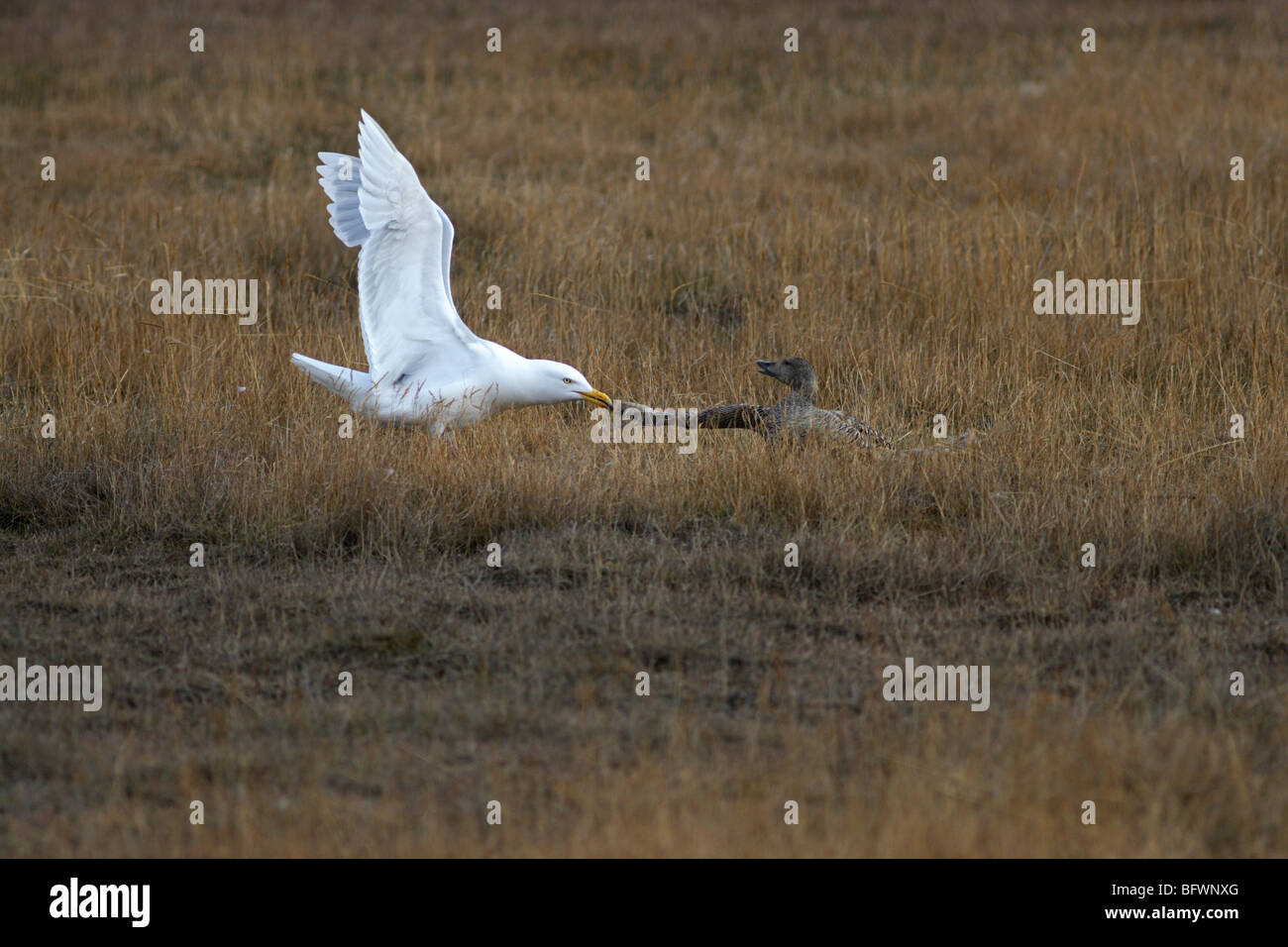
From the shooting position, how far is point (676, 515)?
6059mm

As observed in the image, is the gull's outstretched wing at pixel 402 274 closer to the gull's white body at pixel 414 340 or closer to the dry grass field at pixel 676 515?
the gull's white body at pixel 414 340

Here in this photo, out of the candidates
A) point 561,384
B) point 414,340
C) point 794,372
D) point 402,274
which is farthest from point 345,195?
point 794,372

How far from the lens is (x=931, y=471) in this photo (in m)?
6.34

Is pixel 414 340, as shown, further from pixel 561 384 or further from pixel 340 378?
pixel 561 384

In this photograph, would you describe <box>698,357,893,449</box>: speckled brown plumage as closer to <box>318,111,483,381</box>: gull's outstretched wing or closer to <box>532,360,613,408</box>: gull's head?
<box>532,360,613,408</box>: gull's head

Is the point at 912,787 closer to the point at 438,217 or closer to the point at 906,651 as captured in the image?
the point at 906,651

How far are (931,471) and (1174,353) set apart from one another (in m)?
2.81

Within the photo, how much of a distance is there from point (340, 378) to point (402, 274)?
0.64m

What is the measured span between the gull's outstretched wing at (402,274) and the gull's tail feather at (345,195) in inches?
6.8

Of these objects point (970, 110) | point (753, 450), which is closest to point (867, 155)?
point (970, 110)

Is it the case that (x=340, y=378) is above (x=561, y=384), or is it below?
above

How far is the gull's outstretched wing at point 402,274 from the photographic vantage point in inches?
258

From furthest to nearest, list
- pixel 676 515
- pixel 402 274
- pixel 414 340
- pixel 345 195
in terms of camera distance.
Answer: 1. pixel 345 195
2. pixel 414 340
3. pixel 402 274
4. pixel 676 515

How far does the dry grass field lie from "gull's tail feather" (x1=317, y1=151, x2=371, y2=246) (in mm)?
987
